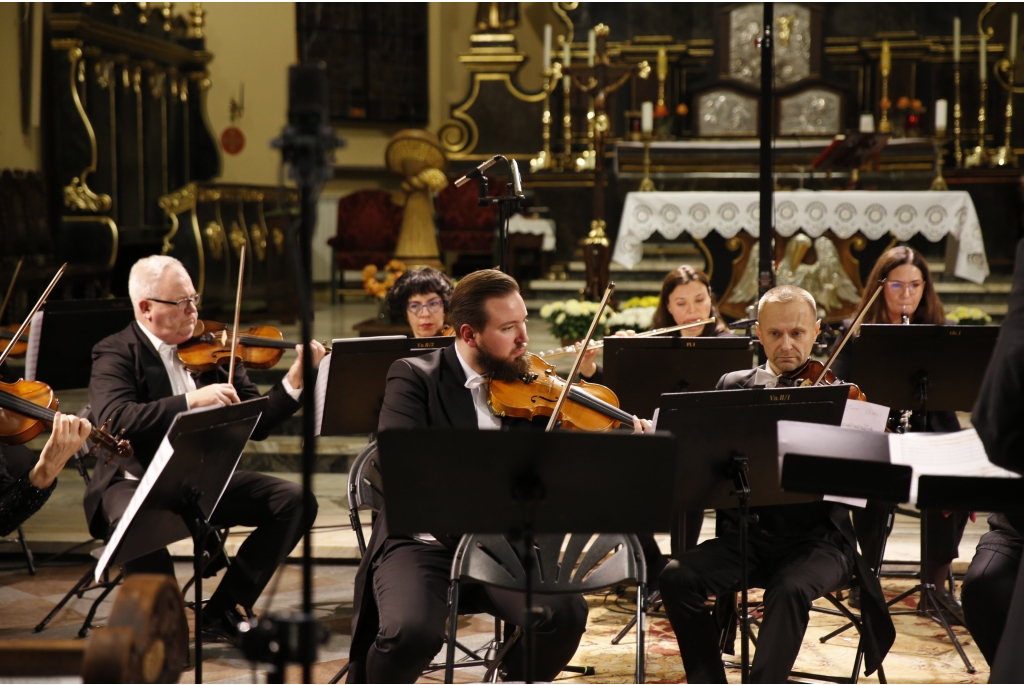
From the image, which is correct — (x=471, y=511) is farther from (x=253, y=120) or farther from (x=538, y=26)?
(x=538, y=26)

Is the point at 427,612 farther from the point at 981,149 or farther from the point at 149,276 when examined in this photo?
the point at 981,149

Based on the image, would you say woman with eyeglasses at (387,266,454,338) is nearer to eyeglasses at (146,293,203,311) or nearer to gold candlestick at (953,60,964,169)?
eyeglasses at (146,293,203,311)

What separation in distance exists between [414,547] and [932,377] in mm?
2064

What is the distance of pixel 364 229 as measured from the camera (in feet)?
34.0

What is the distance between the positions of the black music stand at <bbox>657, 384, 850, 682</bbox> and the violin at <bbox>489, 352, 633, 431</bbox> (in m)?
0.40

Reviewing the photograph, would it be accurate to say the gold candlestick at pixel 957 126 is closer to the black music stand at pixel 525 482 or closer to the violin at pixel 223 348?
the violin at pixel 223 348

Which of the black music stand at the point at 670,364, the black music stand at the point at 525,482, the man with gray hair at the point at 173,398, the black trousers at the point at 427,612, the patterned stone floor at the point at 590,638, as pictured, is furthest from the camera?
the black music stand at the point at 670,364

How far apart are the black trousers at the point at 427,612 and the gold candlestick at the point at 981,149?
8.90 metres

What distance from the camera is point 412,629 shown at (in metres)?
2.69

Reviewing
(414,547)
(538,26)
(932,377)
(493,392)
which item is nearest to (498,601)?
(414,547)

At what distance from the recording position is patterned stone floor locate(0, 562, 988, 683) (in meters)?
3.56

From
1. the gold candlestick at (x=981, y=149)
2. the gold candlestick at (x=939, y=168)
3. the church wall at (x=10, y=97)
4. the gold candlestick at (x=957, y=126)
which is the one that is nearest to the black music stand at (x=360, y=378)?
the church wall at (x=10, y=97)

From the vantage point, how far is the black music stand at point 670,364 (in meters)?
3.98

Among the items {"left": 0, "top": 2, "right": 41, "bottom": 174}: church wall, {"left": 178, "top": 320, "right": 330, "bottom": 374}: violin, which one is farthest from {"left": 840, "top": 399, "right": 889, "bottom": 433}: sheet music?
{"left": 0, "top": 2, "right": 41, "bottom": 174}: church wall
